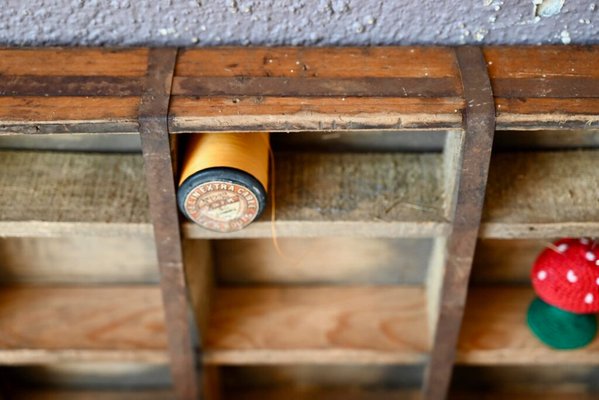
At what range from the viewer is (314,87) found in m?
1.09

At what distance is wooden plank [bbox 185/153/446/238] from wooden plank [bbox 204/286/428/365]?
0.31m

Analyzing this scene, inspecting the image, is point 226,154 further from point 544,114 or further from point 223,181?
point 544,114

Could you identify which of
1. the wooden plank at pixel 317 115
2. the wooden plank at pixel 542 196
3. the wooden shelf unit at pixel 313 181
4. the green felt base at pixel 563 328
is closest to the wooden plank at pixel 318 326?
the wooden shelf unit at pixel 313 181

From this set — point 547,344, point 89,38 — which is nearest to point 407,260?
point 547,344

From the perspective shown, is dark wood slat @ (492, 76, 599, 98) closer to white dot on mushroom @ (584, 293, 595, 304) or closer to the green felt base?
white dot on mushroom @ (584, 293, 595, 304)

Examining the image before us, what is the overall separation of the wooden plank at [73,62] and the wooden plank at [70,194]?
0.22 m

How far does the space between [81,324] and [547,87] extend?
0.98 metres

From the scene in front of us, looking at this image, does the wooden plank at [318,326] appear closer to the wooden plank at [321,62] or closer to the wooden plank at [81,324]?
the wooden plank at [81,324]

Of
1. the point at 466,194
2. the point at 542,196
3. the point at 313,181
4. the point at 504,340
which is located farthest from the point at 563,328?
the point at 313,181

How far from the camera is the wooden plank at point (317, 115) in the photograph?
1051 mm

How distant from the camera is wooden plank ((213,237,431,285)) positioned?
59.6 inches

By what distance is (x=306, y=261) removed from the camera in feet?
5.07

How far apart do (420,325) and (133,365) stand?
0.72m

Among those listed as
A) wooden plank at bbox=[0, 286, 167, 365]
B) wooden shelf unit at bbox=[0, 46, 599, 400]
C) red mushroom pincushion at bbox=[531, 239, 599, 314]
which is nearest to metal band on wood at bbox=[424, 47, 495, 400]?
wooden shelf unit at bbox=[0, 46, 599, 400]
